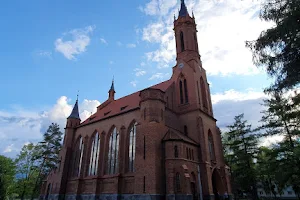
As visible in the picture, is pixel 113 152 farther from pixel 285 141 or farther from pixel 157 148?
pixel 285 141

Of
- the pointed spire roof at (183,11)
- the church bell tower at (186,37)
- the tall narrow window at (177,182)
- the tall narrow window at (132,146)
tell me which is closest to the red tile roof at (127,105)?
the tall narrow window at (132,146)

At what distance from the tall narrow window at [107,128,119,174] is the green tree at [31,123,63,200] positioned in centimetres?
1675

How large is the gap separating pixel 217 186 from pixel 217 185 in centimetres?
13

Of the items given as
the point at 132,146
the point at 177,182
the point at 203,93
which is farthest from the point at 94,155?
the point at 203,93

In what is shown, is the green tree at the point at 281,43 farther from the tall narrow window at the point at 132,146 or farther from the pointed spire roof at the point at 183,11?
the pointed spire roof at the point at 183,11

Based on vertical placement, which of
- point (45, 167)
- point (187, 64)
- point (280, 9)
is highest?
point (187, 64)

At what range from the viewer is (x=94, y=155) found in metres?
28.9

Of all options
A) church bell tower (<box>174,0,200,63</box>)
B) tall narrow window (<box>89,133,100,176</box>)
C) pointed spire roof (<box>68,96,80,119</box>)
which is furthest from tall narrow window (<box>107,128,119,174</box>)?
church bell tower (<box>174,0,200,63</box>)

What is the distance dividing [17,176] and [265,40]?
48669 mm

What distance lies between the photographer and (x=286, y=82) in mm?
9188

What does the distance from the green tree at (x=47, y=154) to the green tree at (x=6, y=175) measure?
13.4 feet

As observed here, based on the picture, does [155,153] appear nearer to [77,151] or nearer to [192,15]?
[77,151]

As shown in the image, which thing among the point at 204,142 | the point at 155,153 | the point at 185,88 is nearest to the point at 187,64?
the point at 185,88

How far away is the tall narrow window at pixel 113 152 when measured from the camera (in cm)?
2533
